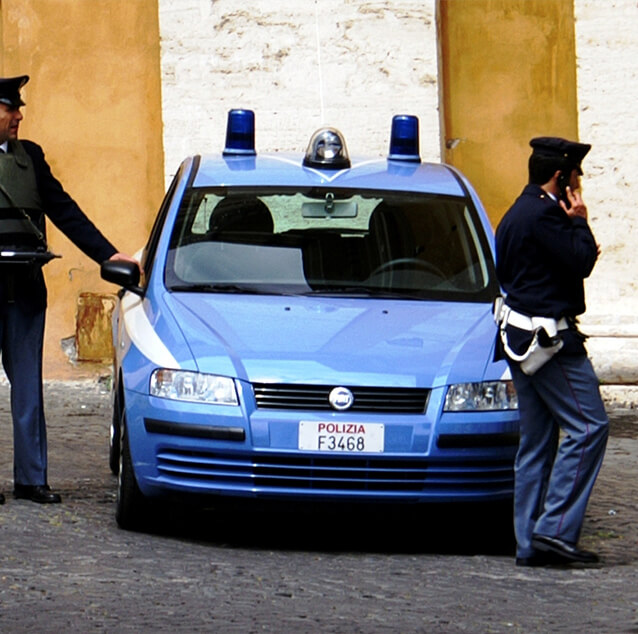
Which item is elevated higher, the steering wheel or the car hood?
the steering wheel

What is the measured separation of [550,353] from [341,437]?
0.83m

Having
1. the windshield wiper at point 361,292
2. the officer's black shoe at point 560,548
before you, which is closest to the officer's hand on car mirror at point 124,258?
the windshield wiper at point 361,292

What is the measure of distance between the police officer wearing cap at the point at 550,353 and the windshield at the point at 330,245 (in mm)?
941

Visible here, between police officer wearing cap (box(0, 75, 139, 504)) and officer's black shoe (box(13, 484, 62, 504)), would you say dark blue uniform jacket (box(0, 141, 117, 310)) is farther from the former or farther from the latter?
officer's black shoe (box(13, 484, 62, 504))

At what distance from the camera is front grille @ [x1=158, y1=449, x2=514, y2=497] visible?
6.72 m

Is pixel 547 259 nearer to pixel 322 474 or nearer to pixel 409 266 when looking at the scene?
pixel 322 474

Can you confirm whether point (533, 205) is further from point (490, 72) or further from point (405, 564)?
point (490, 72)

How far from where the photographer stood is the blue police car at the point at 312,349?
6.72 meters

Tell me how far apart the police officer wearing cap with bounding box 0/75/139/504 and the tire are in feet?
2.36

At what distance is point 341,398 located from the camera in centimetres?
671

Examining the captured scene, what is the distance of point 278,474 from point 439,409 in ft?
2.13

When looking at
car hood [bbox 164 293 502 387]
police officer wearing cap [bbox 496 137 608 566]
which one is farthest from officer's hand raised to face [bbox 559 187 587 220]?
car hood [bbox 164 293 502 387]

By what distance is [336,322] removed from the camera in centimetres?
720

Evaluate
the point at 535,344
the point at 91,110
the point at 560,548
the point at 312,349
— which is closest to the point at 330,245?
the point at 312,349
